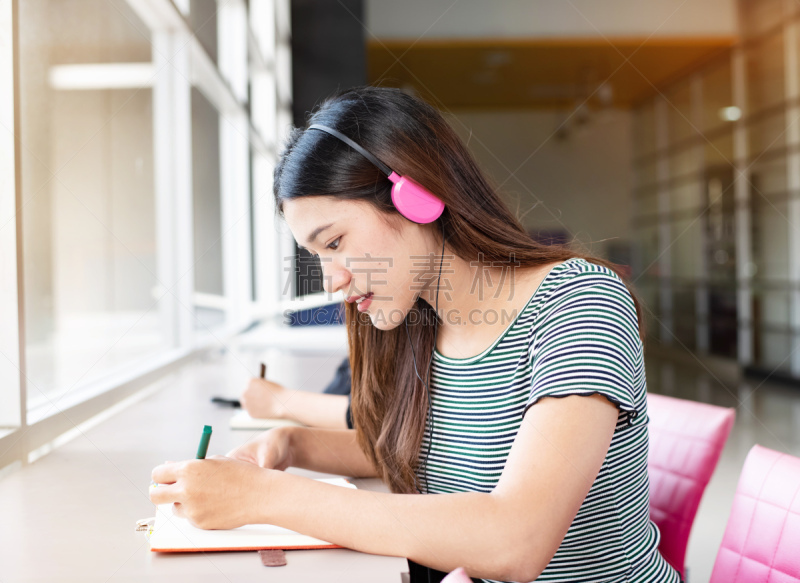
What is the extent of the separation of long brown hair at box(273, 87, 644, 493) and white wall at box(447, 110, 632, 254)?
23.5ft

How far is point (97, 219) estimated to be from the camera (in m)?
1.48

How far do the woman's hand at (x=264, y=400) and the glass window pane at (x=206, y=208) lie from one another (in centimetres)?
110

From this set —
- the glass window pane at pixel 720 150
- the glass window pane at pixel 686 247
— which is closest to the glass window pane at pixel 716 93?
the glass window pane at pixel 720 150

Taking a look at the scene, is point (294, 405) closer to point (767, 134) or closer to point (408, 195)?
point (408, 195)

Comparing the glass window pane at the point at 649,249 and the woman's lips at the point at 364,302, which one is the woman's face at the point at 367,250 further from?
the glass window pane at the point at 649,249

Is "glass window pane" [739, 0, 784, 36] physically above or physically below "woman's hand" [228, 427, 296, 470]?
above

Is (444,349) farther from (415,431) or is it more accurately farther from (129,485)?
(129,485)

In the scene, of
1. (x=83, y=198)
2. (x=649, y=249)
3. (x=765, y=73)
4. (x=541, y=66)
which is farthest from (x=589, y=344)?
(x=649, y=249)

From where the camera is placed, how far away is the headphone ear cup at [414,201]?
791 millimetres

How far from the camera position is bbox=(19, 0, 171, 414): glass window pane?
3.77 ft

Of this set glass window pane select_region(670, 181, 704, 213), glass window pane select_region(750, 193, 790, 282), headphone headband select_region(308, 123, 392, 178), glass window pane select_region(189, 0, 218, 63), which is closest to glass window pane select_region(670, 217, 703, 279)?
glass window pane select_region(670, 181, 704, 213)

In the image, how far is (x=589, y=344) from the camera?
682 mm

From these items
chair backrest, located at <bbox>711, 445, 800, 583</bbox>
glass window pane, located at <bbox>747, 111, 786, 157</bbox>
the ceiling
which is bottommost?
chair backrest, located at <bbox>711, 445, 800, 583</bbox>

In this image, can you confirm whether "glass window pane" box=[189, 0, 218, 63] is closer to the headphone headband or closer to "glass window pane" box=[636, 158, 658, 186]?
the headphone headband
